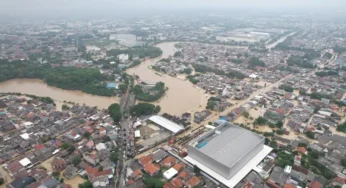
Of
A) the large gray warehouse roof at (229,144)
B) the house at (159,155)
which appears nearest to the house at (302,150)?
the large gray warehouse roof at (229,144)

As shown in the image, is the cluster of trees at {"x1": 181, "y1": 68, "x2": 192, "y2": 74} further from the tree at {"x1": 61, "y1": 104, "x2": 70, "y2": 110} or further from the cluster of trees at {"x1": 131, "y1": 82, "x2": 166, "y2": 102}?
the tree at {"x1": 61, "y1": 104, "x2": 70, "y2": 110}

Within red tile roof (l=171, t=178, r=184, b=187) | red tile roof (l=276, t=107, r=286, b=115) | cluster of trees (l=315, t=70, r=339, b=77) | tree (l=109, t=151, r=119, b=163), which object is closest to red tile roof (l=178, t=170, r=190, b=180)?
red tile roof (l=171, t=178, r=184, b=187)

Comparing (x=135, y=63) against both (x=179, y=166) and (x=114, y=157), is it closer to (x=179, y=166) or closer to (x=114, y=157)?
(x=114, y=157)

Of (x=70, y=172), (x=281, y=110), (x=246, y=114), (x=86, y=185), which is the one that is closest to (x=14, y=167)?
(x=70, y=172)

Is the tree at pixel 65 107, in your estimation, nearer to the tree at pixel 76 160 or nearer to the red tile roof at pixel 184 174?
the tree at pixel 76 160

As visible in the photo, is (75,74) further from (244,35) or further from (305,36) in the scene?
(305,36)

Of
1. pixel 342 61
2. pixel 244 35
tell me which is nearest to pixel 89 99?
pixel 342 61
